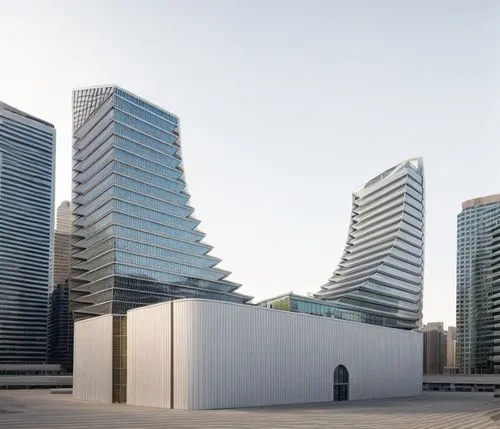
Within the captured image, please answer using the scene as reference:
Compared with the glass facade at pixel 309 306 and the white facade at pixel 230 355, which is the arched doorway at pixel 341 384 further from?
the glass facade at pixel 309 306

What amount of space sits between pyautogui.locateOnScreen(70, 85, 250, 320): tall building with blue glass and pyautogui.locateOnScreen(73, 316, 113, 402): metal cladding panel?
78073 millimetres

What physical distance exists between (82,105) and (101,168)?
22094mm

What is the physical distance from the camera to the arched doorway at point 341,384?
6969cm

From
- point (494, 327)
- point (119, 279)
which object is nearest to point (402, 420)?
point (119, 279)

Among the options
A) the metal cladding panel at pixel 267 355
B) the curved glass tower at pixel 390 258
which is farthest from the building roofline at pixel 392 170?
the metal cladding panel at pixel 267 355

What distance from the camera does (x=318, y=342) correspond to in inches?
2660

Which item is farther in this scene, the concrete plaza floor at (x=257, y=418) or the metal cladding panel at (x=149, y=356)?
the metal cladding panel at (x=149, y=356)

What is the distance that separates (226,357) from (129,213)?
358 ft

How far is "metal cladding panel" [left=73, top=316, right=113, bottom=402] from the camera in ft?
219

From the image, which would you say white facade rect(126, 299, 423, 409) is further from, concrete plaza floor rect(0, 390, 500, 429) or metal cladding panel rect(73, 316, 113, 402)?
metal cladding panel rect(73, 316, 113, 402)

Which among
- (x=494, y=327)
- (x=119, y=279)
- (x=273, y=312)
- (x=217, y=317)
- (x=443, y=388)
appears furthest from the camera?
(x=494, y=327)

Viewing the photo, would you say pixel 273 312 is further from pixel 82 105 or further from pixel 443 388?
pixel 82 105

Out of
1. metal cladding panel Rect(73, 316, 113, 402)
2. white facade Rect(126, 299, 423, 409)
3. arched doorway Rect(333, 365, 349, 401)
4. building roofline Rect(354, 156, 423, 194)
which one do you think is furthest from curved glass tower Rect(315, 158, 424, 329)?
metal cladding panel Rect(73, 316, 113, 402)

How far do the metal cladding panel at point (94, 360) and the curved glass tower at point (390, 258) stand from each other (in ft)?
304
